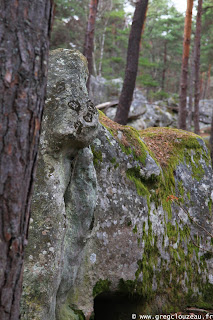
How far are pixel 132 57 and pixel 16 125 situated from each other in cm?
809

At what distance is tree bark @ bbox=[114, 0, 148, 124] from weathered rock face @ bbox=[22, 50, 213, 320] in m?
3.59

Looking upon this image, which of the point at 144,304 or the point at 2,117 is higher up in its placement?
the point at 2,117

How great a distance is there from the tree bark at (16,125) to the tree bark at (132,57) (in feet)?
25.2

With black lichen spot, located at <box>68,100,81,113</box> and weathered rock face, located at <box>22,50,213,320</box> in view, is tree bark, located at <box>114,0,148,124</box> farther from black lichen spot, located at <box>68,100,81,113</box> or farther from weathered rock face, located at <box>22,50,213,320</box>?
black lichen spot, located at <box>68,100,81,113</box>

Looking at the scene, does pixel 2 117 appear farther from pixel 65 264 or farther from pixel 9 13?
pixel 65 264

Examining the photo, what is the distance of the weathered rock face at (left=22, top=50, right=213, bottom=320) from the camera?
3344mm

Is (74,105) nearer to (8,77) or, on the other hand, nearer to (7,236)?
(8,77)

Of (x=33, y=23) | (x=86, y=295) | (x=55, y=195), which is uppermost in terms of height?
(x=33, y=23)

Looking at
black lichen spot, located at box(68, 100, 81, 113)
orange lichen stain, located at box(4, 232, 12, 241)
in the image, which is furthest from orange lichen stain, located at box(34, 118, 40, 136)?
black lichen spot, located at box(68, 100, 81, 113)

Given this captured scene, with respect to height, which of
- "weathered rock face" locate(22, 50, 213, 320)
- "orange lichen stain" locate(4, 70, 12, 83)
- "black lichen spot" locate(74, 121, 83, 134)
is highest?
"black lichen spot" locate(74, 121, 83, 134)

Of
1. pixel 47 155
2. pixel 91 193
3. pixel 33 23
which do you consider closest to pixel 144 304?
pixel 91 193

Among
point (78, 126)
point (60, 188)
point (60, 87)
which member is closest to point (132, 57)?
point (60, 87)

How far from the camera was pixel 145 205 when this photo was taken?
474 cm

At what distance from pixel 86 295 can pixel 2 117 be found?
9.74 feet
